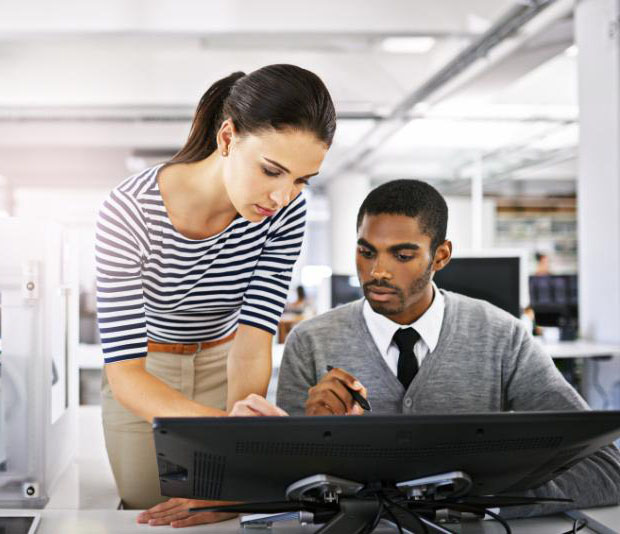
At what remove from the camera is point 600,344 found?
4.30 meters

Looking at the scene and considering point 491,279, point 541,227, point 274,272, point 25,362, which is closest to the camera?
point 25,362

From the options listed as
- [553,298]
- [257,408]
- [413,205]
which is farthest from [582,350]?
[257,408]

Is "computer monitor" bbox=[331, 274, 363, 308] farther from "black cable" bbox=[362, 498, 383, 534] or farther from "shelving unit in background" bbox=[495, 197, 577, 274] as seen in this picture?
"shelving unit in background" bbox=[495, 197, 577, 274]

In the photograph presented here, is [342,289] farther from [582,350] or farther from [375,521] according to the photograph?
[375,521]

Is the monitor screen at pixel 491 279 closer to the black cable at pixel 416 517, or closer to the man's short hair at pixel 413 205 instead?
the man's short hair at pixel 413 205

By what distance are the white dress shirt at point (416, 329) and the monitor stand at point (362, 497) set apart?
0.55m

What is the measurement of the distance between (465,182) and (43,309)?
38.4 ft

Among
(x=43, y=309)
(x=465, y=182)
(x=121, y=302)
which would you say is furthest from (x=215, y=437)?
(x=465, y=182)

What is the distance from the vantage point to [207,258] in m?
1.45

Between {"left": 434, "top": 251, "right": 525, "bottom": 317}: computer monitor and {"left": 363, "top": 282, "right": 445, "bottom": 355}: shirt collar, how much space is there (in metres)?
1.20

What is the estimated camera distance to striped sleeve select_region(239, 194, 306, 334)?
5.06 feet

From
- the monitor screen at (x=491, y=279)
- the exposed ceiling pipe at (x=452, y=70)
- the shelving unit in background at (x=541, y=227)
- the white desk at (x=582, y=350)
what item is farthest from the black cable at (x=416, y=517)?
the shelving unit in background at (x=541, y=227)

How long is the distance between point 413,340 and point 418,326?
4 centimetres

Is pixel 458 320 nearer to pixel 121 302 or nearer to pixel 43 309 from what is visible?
pixel 121 302
